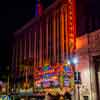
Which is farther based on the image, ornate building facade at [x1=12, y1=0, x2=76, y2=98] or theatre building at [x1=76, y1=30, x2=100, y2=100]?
ornate building facade at [x1=12, y1=0, x2=76, y2=98]

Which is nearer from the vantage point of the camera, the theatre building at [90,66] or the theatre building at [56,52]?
the theatre building at [90,66]

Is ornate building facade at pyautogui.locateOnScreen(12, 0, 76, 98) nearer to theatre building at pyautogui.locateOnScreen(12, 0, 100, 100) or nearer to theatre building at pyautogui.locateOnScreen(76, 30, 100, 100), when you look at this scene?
theatre building at pyautogui.locateOnScreen(12, 0, 100, 100)

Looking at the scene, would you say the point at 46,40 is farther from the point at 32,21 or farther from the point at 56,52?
the point at 32,21

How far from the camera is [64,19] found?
33.8m

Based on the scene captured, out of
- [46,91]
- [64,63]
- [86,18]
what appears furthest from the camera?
[46,91]

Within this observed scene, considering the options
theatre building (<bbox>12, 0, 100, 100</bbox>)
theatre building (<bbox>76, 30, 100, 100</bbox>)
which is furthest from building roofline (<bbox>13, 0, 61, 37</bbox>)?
theatre building (<bbox>76, 30, 100, 100</bbox>)

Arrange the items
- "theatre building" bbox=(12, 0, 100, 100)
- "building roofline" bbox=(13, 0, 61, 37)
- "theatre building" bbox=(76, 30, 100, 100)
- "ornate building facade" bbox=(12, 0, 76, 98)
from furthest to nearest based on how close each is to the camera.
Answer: "building roofline" bbox=(13, 0, 61, 37), "ornate building facade" bbox=(12, 0, 76, 98), "theatre building" bbox=(12, 0, 100, 100), "theatre building" bbox=(76, 30, 100, 100)

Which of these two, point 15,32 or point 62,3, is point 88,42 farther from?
point 15,32

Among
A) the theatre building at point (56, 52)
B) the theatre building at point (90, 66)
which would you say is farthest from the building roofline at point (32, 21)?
the theatre building at point (90, 66)

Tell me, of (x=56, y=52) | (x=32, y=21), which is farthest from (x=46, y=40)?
(x=32, y=21)

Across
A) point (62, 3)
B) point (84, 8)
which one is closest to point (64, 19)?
point (62, 3)

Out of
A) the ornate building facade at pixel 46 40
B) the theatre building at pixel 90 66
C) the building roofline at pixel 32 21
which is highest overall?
the building roofline at pixel 32 21

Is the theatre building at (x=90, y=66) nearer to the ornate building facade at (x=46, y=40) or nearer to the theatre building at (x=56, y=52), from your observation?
the theatre building at (x=56, y=52)

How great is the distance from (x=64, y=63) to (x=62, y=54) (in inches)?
81.2
